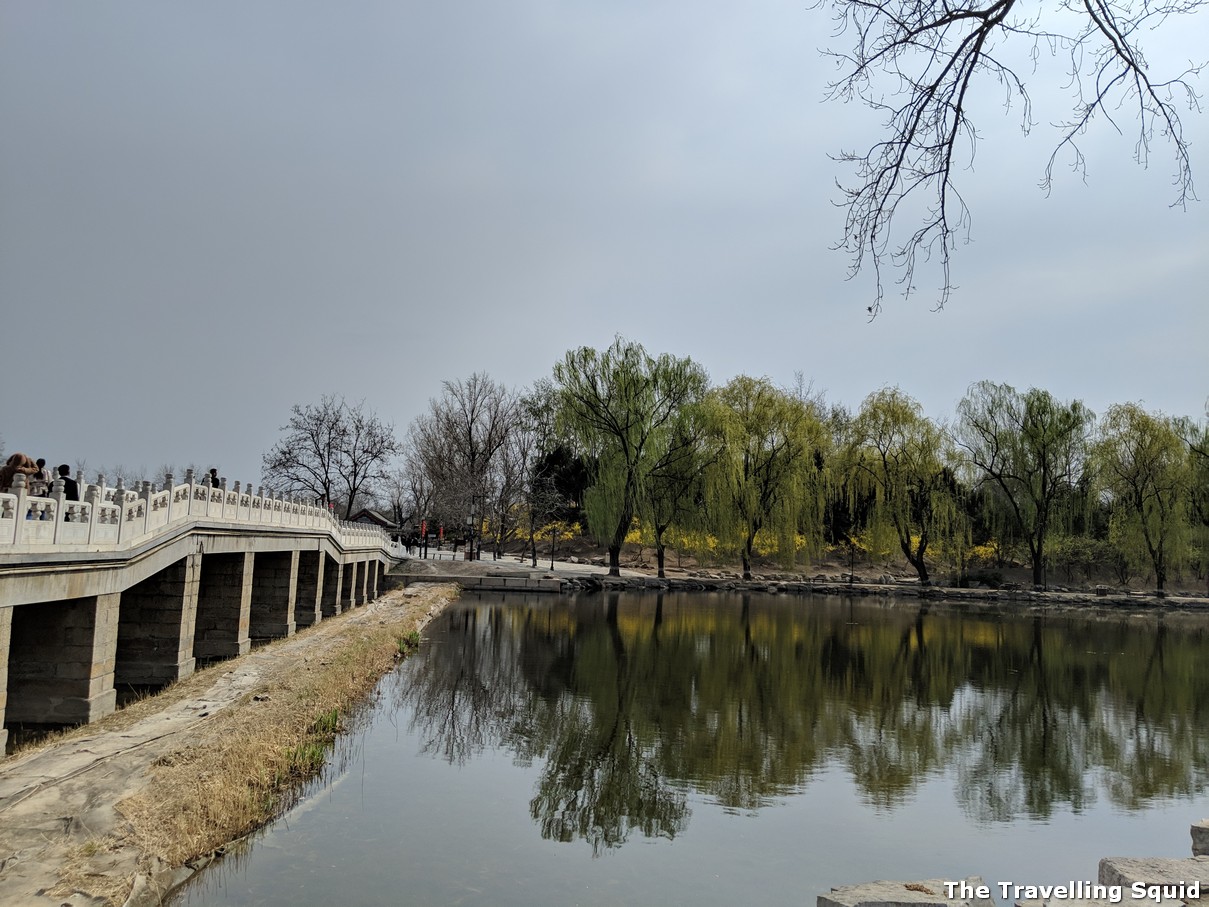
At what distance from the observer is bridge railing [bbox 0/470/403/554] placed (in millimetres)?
9656

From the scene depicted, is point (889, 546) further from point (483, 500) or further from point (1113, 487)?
point (483, 500)

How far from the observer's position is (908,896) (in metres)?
5.80

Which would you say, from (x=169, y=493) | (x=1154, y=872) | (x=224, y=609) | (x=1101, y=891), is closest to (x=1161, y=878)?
(x=1154, y=872)

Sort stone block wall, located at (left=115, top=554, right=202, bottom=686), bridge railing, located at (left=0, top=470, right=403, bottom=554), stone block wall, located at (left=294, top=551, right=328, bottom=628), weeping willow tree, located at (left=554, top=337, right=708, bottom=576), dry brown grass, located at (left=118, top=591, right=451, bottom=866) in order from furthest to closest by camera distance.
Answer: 1. weeping willow tree, located at (left=554, top=337, right=708, bottom=576)
2. stone block wall, located at (left=294, top=551, right=328, bottom=628)
3. stone block wall, located at (left=115, top=554, right=202, bottom=686)
4. bridge railing, located at (left=0, top=470, right=403, bottom=554)
5. dry brown grass, located at (left=118, top=591, right=451, bottom=866)

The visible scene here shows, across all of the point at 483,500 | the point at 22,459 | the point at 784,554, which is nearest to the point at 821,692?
the point at 22,459

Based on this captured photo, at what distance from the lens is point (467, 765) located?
12367 millimetres

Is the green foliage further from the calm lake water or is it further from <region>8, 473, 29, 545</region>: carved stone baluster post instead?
<region>8, 473, 29, 545</region>: carved stone baluster post

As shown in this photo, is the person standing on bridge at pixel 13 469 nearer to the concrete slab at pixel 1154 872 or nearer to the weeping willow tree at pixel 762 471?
the concrete slab at pixel 1154 872

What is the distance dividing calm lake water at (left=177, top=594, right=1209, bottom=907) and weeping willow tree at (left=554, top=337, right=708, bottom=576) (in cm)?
2020

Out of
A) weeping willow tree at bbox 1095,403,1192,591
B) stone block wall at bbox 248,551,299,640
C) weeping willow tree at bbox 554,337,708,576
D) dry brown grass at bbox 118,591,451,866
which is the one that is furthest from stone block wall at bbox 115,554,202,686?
weeping willow tree at bbox 1095,403,1192,591

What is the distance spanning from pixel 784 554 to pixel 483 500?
1748cm

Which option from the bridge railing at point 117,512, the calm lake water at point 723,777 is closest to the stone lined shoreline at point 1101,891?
the calm lake water at point 723,777

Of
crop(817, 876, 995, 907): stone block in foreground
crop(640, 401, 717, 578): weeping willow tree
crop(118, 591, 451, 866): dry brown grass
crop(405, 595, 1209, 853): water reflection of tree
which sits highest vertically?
crop(640, 401, 717, 578): weeping willow tree

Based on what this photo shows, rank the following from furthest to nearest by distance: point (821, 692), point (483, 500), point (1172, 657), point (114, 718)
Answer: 1. point (483, 500)
2. point (1172, 657)
3. point (821, 692)
4. point (114, 718)
